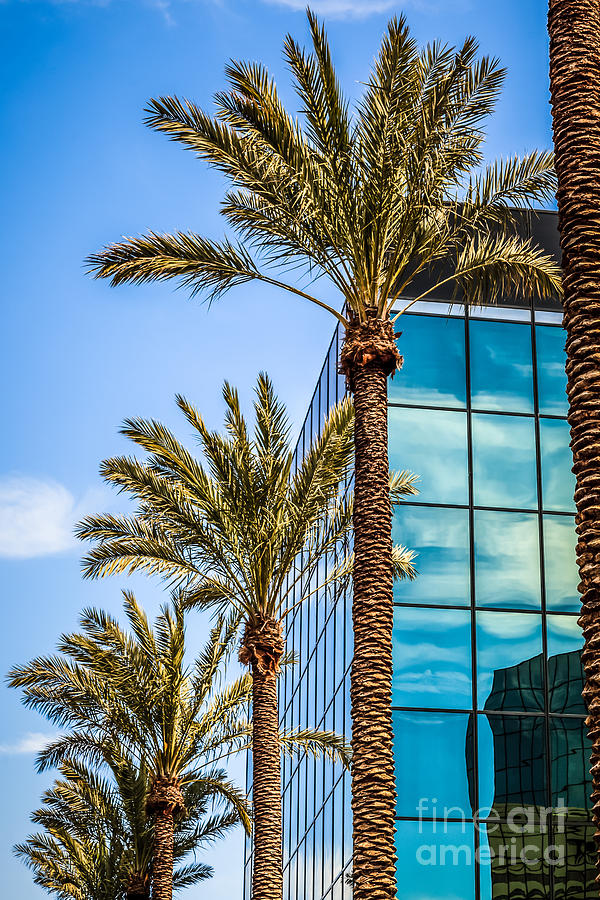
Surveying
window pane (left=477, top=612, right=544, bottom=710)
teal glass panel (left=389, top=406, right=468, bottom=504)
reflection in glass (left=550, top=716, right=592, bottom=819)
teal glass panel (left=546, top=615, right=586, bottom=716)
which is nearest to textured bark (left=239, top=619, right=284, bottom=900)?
window pane (left=477, top=612, right=544, bottom=710)

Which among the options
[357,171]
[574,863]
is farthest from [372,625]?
[574,863]

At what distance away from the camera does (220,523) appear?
1916 cm

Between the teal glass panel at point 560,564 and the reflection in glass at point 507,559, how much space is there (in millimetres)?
211

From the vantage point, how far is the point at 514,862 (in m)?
20.6

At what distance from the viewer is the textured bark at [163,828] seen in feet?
82.8

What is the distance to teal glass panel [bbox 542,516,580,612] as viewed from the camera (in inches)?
903

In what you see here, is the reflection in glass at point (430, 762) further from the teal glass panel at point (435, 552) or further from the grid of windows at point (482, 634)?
the teal glass panel at point (435, 552)

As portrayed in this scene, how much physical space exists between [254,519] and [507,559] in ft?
20.1

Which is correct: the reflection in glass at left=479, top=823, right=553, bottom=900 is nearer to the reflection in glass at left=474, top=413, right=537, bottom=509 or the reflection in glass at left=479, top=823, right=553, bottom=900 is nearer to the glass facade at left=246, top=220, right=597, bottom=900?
the glass facade at left=246, top=220, right=597, bottom=900

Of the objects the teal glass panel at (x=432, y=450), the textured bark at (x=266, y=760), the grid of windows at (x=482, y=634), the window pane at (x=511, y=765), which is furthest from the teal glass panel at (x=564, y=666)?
the textured bark at (x=266, y=760)

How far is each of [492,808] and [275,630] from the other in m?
5.07

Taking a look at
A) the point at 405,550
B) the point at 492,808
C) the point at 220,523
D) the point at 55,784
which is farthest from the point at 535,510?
the point at 55,784

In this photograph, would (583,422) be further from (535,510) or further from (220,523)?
(535,510)

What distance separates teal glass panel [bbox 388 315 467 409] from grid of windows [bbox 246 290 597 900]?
3 centimetres
